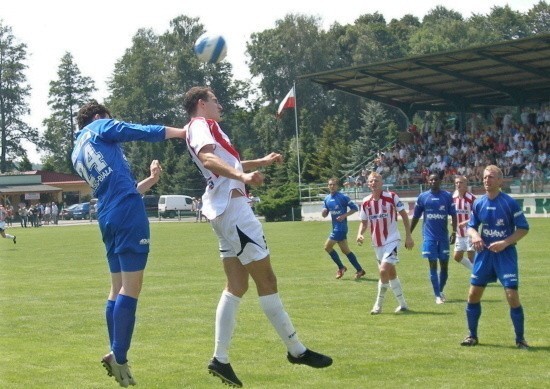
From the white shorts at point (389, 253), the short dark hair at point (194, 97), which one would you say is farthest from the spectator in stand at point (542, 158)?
the short dark hair at point (194, 97)

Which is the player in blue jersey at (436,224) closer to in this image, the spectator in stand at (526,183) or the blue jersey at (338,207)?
the blue jersey at (338,207)

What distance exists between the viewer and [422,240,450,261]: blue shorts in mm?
16028

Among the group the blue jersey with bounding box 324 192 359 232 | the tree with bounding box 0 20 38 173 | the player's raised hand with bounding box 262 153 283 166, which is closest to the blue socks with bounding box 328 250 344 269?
the blue jersey with bounding box 324 192 359 232

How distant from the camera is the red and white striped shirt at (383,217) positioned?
15047mm

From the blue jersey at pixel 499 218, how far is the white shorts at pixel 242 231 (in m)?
3.90

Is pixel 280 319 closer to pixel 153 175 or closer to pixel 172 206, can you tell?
pixel 153 175

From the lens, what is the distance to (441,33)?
11094 centimetres

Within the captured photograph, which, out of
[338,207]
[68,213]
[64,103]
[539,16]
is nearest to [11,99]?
[64,103]

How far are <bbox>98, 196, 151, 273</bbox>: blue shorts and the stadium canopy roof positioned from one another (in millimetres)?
34815

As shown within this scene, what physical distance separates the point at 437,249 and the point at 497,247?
5326 mm

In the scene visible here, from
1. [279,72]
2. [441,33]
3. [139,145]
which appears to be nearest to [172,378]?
[279,72]

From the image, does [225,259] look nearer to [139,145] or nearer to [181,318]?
[181,318]

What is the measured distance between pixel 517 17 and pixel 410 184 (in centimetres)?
7354

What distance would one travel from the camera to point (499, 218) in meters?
10.9
